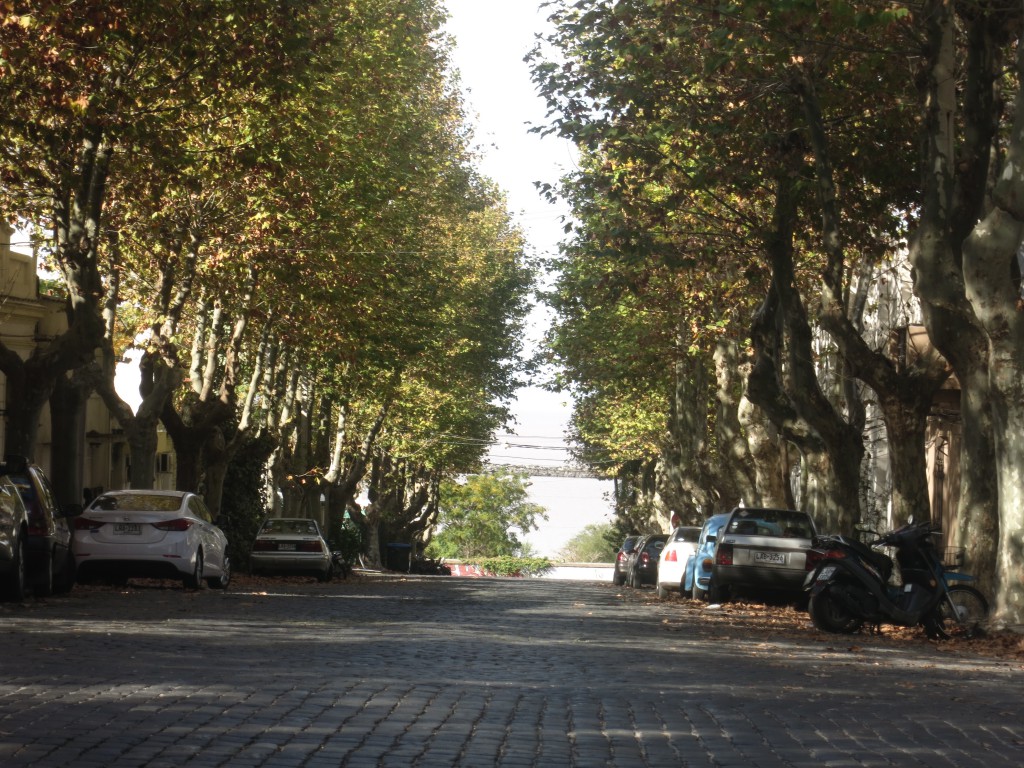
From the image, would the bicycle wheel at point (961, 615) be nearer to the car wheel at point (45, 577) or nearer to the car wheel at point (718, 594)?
the car wheel at point (718, 594)

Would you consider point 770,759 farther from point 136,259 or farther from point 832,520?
point 136,259

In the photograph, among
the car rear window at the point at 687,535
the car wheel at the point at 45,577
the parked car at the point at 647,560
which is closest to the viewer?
the car wheel at the point at 45,577

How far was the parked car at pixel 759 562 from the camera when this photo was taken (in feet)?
80.4

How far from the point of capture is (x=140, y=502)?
2431 cm

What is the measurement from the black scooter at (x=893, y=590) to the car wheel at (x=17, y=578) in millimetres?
8846

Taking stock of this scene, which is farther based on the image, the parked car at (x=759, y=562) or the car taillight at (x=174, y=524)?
the parked car at (x=759, y=562)

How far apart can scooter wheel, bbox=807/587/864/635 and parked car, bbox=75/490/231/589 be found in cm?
968

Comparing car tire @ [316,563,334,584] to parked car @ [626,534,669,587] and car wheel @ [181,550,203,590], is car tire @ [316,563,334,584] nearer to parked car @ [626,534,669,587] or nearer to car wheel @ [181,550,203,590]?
parked car @ [626,534,669,587]

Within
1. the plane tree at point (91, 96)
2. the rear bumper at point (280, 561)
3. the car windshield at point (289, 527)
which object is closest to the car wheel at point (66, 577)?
the plane tree at point (91, 96)

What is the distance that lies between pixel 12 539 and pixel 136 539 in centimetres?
574

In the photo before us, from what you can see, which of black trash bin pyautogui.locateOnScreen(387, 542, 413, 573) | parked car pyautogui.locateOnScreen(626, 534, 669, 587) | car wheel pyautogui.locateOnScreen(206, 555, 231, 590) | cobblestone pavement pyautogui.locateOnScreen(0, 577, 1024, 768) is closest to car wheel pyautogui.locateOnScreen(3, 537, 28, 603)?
cobblestone pavement pyautogui.locateOnScreen(0, 577, 1024, 768)

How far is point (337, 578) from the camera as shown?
1618 inches

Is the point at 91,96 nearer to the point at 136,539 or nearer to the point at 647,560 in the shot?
the point at 136,539

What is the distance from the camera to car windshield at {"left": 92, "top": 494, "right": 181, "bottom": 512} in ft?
78.7
